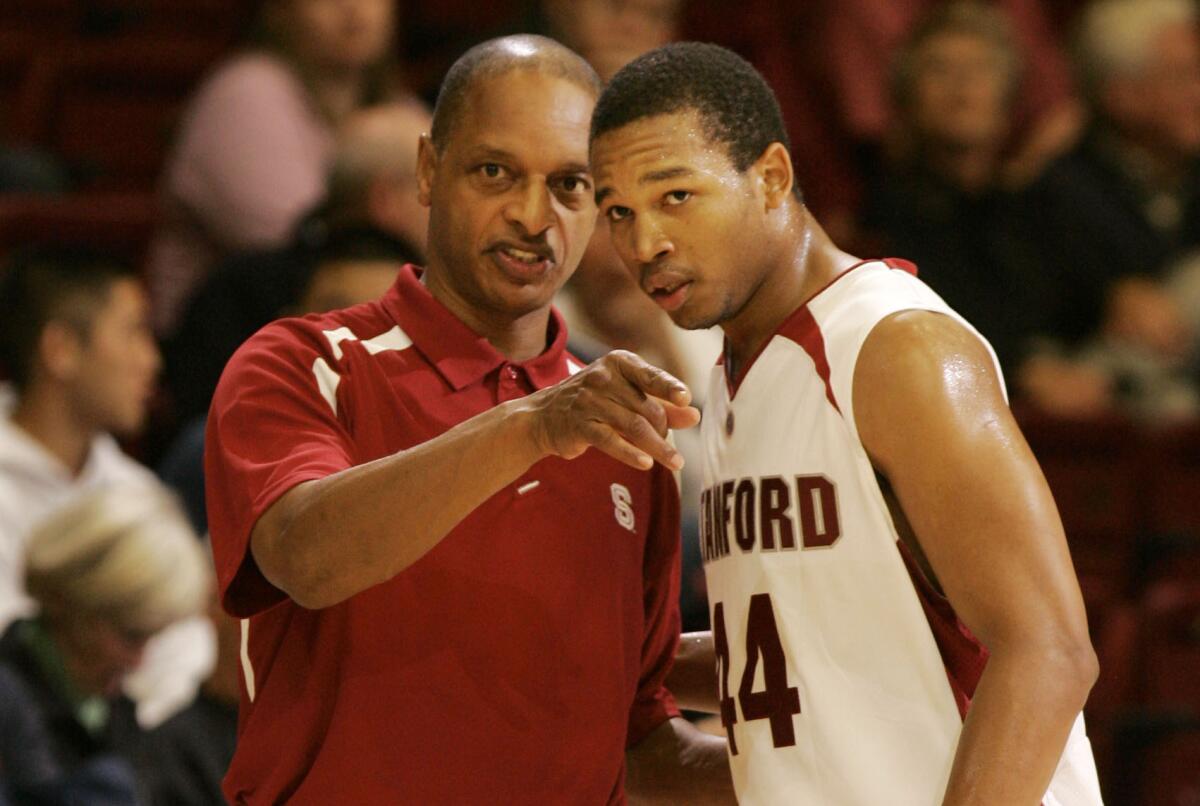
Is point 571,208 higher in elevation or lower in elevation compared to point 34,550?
higher

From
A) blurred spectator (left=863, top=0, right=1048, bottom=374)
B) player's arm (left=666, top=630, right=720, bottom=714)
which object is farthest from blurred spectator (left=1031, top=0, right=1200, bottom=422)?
player's arm (left=666, top=630, right=720, bottom=714)

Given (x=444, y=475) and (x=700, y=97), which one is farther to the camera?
(x=700, y=97)

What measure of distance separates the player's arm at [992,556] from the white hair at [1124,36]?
4238 millimetres

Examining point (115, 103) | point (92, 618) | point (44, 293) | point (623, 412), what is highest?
point (623, 412)

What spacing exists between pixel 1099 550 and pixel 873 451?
3.51 meters

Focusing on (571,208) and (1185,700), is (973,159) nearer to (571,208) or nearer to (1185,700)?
(1185,700)

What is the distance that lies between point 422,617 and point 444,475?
0.39m

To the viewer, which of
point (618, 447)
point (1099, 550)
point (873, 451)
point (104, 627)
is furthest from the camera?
point (1099, 550)

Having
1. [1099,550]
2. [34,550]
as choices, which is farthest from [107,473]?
[1099,550]

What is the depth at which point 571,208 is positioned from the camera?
9.09 feet

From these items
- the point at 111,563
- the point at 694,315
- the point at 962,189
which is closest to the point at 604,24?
the point at 962,189

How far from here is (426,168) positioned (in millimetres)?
2883

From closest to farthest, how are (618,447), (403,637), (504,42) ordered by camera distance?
(618,447), (403,637), (504,42)

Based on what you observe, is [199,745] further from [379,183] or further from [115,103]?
[115,103]
